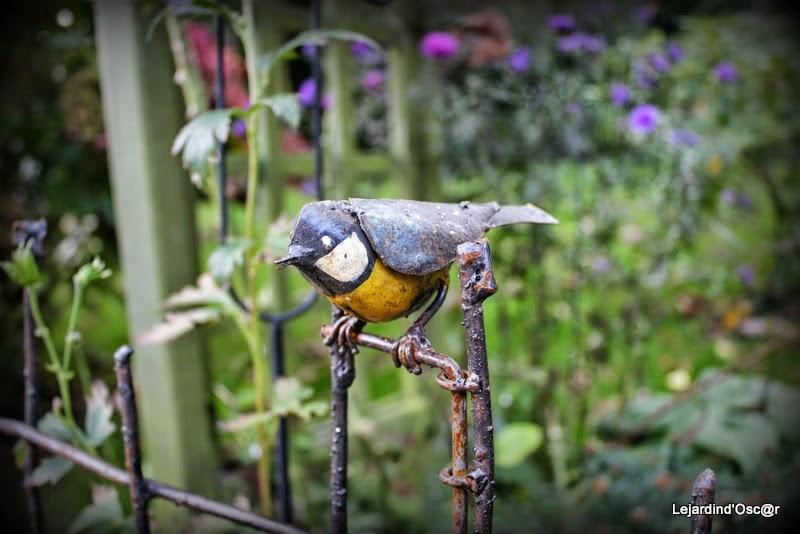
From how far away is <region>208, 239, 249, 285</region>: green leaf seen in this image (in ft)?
2.26

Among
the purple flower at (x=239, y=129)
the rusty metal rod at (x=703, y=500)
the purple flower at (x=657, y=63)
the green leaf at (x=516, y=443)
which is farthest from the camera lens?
the purple flower at (x=657, y=63)

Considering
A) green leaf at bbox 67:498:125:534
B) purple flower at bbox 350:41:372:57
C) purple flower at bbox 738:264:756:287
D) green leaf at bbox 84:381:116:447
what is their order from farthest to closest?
purple flower at bbox 738:264:756:287 → purple flower at bbox 350:41:372:57 → green leaf at bbox 67:498:125:534 → green leaf at bbox 84:381:116:447

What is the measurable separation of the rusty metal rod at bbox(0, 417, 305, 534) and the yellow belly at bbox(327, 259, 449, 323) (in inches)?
8.0

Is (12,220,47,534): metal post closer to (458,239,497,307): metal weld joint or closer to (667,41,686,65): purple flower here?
(458,239,497,307): metal weld joint

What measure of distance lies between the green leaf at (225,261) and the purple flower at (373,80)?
38.1 inches

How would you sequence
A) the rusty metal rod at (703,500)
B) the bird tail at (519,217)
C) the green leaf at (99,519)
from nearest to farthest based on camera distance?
the rusty metal rod at (703,500)
the bird tail at (519,217)
the green leaf at (99,519)

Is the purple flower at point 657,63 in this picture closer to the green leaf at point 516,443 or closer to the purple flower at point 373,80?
the purple flower at point 373,80

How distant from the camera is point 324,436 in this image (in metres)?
1.33

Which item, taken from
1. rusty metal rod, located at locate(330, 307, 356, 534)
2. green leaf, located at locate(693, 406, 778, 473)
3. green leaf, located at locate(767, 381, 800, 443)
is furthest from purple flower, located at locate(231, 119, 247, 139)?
green leaf, located at locate(767, 381, 800, 443)

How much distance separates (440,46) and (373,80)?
211 mm

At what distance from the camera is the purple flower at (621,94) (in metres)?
1.37

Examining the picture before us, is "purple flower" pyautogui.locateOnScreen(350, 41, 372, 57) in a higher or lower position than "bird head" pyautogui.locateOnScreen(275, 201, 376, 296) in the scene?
higher

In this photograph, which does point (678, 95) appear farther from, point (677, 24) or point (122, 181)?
point (122, 181)

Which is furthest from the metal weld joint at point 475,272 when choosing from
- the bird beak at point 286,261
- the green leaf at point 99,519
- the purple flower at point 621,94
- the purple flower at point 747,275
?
the purple flower at point 747,275
